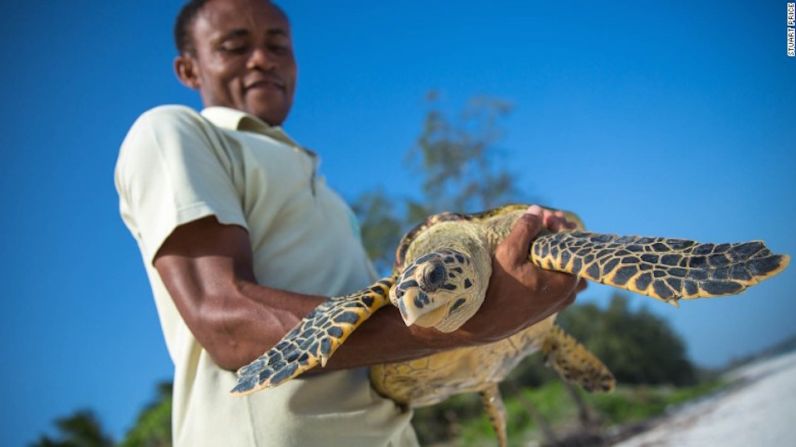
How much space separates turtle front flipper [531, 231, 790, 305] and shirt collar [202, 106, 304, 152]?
1.38 meters

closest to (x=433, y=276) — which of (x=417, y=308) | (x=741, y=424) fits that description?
(x=417, y=308)

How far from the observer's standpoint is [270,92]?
9.21ft

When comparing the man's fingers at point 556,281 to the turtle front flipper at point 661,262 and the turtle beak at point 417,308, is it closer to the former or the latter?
the turtle front flipper at point 661,262

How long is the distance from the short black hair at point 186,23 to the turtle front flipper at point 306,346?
6.44ft

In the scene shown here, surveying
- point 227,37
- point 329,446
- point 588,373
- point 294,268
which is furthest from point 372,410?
point 227,37

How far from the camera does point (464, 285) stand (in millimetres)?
1796

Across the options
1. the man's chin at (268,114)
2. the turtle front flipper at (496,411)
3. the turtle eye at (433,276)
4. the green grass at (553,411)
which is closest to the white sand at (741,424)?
the green grass at (553,411)

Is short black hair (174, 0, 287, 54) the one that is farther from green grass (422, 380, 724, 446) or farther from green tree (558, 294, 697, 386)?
green tree (558, 294, 697, 386)

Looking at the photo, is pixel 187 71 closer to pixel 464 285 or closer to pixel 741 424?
pixel 464 285

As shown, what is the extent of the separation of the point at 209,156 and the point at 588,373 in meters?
2.35

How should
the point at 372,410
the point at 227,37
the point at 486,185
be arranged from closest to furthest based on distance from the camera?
the point at 372,410 → the point at 227,37 → the point at 486,185

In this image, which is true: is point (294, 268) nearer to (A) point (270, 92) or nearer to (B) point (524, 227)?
(B) point (524, 227)

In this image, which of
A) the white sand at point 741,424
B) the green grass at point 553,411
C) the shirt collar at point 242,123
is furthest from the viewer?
the green grass at point 553,411

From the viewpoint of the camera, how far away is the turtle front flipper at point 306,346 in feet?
5.07
